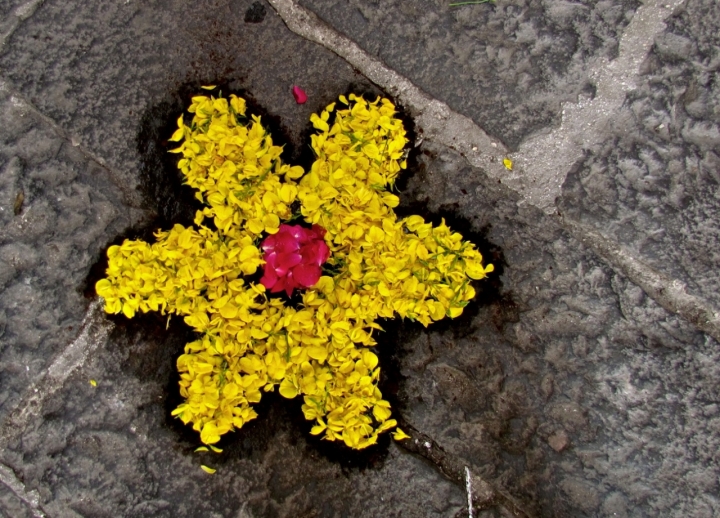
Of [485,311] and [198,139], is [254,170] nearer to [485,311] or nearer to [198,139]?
[198,139]

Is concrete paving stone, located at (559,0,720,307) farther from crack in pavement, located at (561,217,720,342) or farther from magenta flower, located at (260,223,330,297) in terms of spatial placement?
magenta flower, located at (260,223,330,297)

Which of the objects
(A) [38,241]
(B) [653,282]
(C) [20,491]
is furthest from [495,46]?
(C) [20,491]

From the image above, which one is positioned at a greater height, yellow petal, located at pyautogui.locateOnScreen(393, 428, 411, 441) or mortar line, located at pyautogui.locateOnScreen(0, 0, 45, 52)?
mortar line, located at pyautogui.locateOnScreen(0, 0, 45, 52)

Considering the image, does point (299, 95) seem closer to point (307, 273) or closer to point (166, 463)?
point (307, 273)

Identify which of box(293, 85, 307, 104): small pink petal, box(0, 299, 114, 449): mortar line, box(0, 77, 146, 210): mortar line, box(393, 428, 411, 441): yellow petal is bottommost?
box(0, 299, 114, 449): mortar line

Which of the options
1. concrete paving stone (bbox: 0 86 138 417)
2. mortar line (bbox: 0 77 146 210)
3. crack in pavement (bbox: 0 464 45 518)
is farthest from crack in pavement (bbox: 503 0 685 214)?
crack in pavement (bbox: 0 464 45 518)

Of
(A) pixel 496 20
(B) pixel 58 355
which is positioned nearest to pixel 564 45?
(A) pixel 496 20

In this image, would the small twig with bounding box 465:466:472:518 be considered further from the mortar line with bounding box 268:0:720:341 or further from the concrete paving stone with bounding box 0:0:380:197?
the concrete paving stone with bounding box 0:0:380:197
